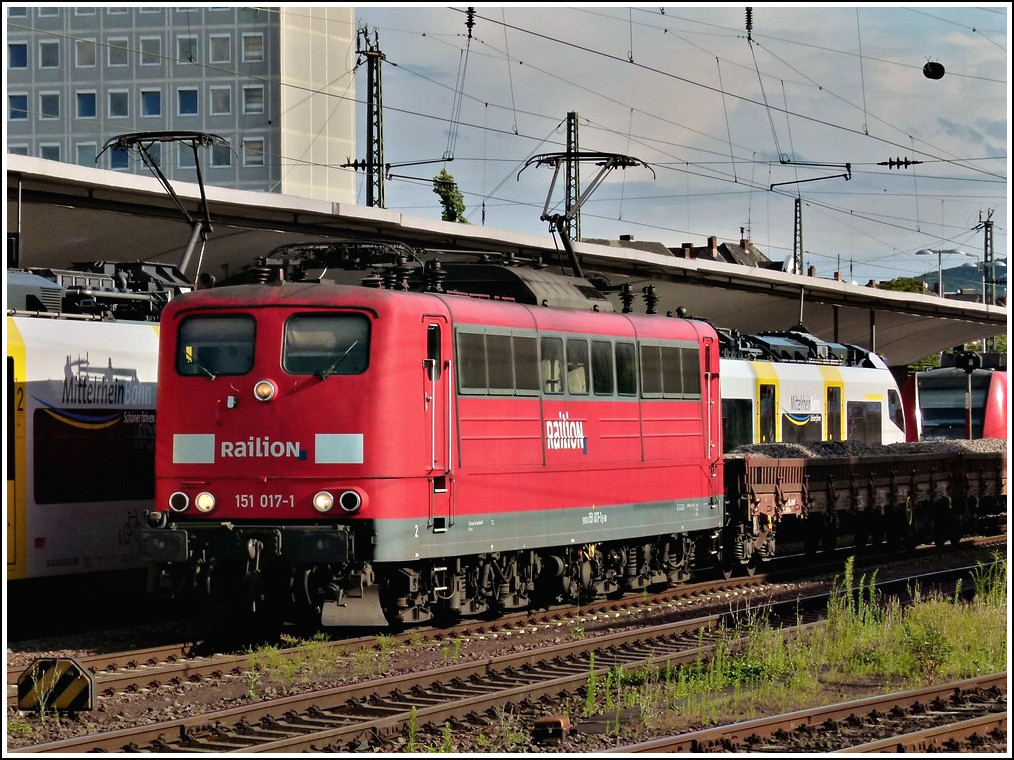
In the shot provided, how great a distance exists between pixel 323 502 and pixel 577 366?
3779 millimetres

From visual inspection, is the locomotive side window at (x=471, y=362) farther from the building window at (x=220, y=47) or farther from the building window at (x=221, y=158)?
the building window at (x=221, y=158)

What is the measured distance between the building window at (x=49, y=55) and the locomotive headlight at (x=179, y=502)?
6903cm

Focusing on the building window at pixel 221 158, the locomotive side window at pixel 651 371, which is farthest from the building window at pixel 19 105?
the locomotive side window at pixel 651 371

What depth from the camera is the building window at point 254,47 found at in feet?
242

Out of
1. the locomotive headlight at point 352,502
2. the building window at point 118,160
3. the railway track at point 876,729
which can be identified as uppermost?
the building window at point 118,160

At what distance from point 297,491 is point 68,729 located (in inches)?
135

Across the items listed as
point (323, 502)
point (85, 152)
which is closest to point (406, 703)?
point (323, 502)

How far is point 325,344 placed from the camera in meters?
13.4

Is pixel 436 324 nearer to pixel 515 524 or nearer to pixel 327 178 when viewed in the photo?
pixel 515 524

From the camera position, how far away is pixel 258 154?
75625 millimetres

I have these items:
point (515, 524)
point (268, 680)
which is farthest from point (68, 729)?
point (515, 524)

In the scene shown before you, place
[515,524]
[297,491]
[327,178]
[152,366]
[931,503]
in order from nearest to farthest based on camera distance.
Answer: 1. [297,491]
2. [515,524]
3. [152,366]
4. [931,503]
5. [327,178]

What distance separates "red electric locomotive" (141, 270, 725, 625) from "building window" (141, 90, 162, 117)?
6618 centimetres

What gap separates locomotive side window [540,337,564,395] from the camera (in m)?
15.2
